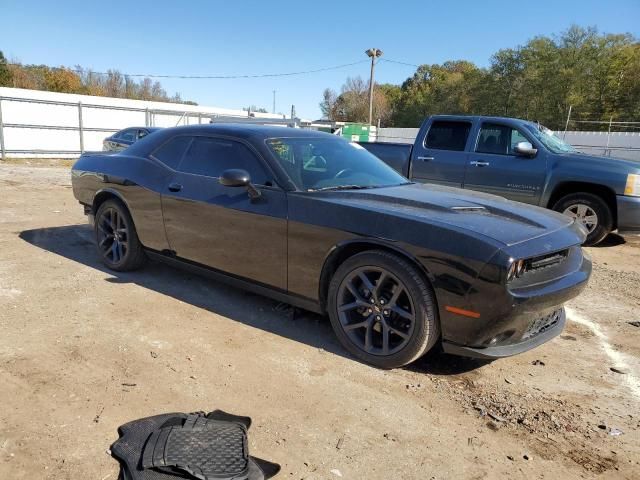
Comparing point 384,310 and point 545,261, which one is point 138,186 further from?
point 545,261

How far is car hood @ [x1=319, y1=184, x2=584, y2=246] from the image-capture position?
9.89ft

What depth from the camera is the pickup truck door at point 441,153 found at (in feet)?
25.4

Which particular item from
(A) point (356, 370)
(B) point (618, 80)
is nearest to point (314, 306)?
(A) point (356, 370)

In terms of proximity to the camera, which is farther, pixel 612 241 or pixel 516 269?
pixel 612 241

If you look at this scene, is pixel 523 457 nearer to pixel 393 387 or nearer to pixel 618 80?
pixel 393 387

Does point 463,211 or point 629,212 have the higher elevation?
point 463,211

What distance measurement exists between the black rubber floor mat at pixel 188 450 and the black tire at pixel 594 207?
6176 mm

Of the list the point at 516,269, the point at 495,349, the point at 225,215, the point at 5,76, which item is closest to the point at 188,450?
the point at 495,349

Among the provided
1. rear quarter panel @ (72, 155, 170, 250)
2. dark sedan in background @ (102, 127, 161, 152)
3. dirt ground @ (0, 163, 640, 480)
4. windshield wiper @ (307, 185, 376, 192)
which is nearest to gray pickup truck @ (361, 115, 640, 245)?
dirt ground @ (0, 163, 640, 480)

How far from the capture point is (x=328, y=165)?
4102 mm

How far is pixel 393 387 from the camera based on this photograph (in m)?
3.02

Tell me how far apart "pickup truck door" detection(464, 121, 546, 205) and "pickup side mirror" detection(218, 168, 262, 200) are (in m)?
4.74

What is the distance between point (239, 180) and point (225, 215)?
1.35ft

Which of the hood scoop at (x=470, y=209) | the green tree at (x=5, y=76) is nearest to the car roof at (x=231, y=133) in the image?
the hood scoop at (x=470, y=209)
